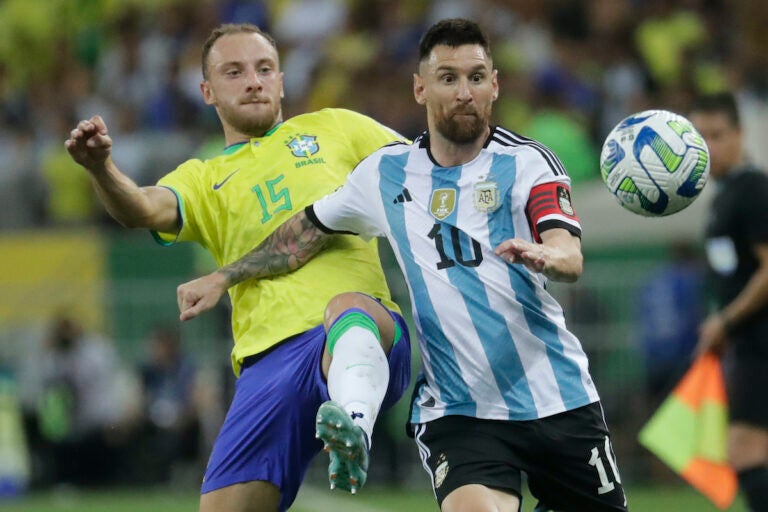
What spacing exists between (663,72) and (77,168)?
22.6 ft

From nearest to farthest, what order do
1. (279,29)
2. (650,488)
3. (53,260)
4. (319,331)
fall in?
1. (319,331)
2. (650,488)
3. (53,260)
4. (279,29)

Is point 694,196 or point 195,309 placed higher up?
point 694,196

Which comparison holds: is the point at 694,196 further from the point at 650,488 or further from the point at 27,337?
the point at 27,337

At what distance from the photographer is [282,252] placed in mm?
6488

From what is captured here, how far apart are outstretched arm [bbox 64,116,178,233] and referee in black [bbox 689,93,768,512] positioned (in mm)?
3256

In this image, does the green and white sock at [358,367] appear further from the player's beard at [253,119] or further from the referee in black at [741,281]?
the referee in black at [741,281]

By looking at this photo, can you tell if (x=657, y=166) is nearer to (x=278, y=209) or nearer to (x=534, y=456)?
(x=534, y=456)

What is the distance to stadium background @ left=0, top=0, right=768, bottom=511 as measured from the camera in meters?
13.7

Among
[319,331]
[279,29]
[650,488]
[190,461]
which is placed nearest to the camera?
[319,331]

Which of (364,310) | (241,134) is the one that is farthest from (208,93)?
(364,310)

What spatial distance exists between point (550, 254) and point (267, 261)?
1758mm

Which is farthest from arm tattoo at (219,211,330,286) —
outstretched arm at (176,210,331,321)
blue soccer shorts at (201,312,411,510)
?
blue soccer shorts at (201,312,411,510)

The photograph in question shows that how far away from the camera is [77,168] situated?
55.4 feet

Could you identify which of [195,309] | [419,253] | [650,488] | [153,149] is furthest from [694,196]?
[153,149]
